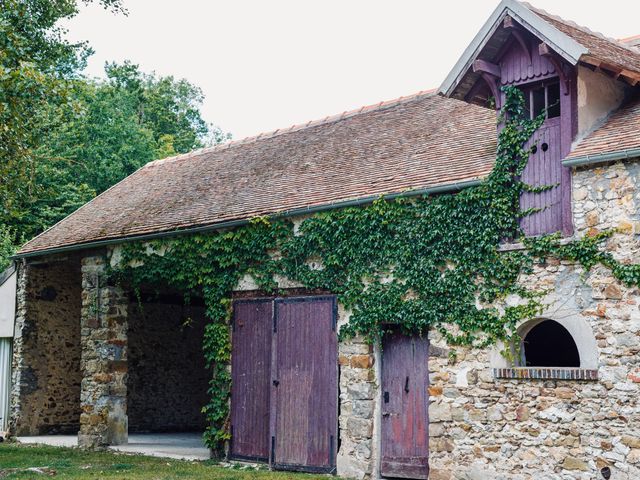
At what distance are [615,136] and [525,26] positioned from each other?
5.66ft

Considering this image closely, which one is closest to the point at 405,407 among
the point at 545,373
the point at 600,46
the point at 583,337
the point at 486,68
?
the point at 545,373

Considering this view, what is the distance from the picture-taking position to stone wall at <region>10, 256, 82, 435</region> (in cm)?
1769

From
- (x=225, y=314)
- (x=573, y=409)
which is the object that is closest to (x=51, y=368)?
(x=225, y=314)

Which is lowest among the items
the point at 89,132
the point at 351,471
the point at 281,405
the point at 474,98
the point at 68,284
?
the point at 351,471

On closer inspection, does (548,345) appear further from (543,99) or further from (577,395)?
(543,99)

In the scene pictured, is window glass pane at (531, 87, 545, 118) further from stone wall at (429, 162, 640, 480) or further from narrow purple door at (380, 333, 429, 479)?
narrow purple door at (380, 333, 429, 479)

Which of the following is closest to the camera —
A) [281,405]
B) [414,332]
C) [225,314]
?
[414,332]

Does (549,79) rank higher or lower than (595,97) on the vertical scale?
higher

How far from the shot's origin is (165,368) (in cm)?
1925

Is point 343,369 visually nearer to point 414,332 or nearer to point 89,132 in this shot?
point 414,332

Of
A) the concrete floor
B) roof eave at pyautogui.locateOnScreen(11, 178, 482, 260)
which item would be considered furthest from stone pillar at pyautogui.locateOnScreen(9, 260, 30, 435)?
roof eave at pyautogui.locateOnScreen(11, 178, 482, 260)

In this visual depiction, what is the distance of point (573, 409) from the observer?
952 cm

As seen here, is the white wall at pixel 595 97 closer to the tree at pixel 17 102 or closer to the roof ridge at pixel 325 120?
the roof ridge at pixel 325 120

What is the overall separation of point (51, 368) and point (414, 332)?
391 inches
